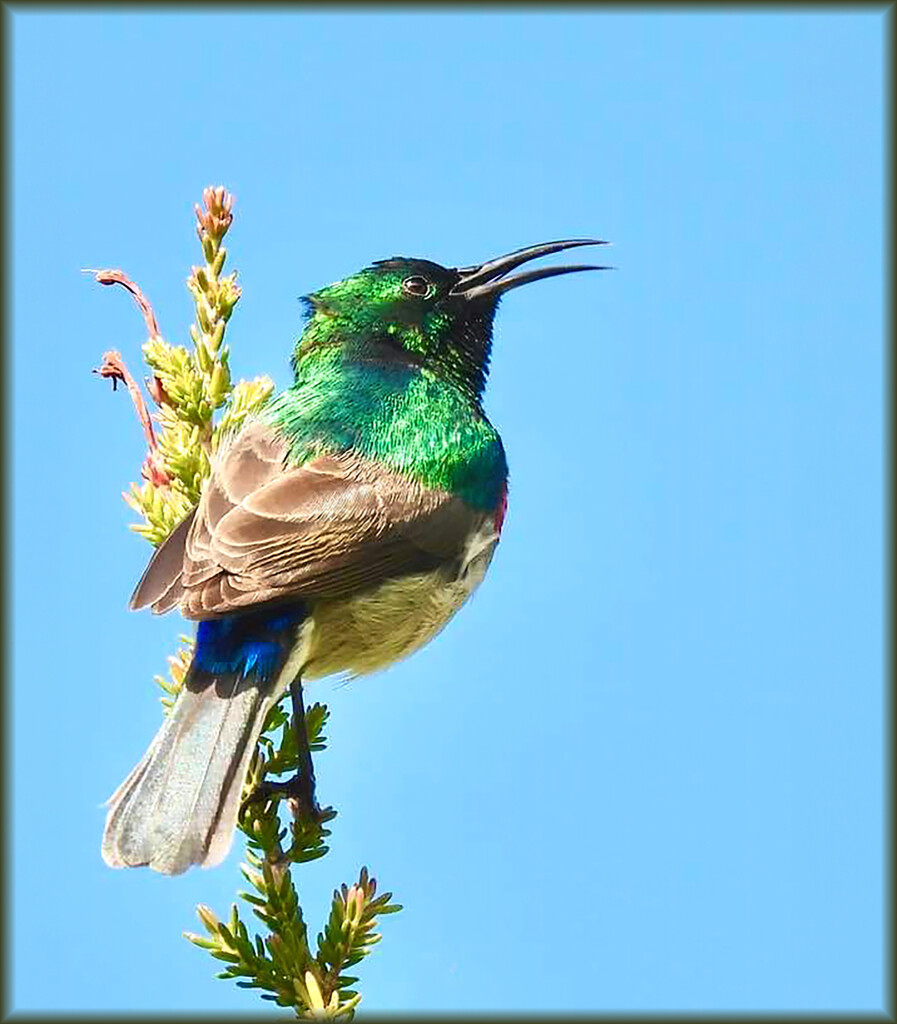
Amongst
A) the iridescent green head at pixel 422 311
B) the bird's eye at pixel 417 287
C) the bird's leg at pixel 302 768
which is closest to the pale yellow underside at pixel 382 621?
the bird's leg at pixel 302 768

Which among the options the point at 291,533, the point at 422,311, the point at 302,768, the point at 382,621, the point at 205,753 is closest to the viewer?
the point at 205,753

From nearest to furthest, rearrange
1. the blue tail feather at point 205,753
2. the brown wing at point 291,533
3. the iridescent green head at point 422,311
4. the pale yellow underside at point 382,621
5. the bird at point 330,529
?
the blue tail feather at point 205,753, the bird at point 330,529, the brown wing at point 291,533, the pale yellow underside at point 382,621, the iridescent green head at point 422,311

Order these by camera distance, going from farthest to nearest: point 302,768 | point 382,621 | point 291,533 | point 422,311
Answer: point 422,311 < point 382,621 < point 291,533 < point 302,768

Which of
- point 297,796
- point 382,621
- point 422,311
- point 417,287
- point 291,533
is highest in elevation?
point 417,287

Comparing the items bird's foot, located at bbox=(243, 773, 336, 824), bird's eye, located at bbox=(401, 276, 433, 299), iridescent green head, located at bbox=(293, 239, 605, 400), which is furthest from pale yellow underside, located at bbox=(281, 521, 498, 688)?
bird's eye, located at bbox=(401, 276, 433, 299)

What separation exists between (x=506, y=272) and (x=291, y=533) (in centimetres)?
196

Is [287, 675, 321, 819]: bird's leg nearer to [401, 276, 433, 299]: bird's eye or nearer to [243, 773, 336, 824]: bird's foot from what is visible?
[243, 773, 336, 824]: bird's foot

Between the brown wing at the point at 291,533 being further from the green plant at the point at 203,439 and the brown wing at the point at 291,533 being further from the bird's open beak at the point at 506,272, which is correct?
the bird's open beak at the point at 506,272

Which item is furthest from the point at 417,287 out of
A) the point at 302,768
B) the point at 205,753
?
the point at 205,753

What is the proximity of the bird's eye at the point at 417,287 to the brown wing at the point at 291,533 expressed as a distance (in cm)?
119

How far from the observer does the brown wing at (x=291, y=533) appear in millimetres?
4652

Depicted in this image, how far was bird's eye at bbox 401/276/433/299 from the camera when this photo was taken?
6.20 meters

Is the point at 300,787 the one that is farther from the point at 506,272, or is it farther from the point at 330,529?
the point at 506,272

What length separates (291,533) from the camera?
193 inches
